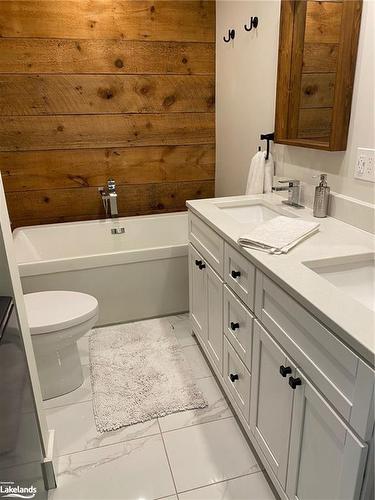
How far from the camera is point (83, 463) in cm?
154

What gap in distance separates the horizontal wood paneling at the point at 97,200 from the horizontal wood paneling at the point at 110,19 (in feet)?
3.57

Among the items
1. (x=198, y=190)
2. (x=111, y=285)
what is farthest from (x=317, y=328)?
(x=198, y=190)

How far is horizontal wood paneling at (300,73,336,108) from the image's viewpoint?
1552 millimetres

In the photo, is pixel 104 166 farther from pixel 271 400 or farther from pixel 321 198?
pixel 271 400

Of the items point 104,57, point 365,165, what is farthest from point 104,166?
point 365,165

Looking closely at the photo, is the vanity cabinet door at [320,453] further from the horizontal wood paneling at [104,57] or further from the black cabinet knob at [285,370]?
the horizontal wood paneling at [104,57]

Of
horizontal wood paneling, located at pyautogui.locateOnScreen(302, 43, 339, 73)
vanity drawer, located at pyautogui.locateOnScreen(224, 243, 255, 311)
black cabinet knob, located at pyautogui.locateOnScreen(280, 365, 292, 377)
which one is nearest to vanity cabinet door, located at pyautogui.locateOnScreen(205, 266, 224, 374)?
vanity drawer, located at pyautogui.locateOnScreen(224, 243, 255, 311)

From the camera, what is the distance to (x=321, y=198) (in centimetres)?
163

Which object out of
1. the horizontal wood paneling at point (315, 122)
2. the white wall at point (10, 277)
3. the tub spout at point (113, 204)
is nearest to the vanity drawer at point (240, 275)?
the horizontal wood paneling at point (315, 122)

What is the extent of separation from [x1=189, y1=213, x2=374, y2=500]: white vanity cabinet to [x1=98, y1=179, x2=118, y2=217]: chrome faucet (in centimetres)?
128

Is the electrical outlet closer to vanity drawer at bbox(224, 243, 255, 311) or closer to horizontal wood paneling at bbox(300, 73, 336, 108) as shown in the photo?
horizontal wood paneling at bbox(300, 73, 336, 108)

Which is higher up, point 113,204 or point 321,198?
point 321,198

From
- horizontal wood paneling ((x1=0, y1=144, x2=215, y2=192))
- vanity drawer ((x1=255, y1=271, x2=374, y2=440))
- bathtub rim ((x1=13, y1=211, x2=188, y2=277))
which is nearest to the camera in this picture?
vanity drawer ((x1=255, y1=271, x2=374, y2=440))

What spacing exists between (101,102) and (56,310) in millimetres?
1672
